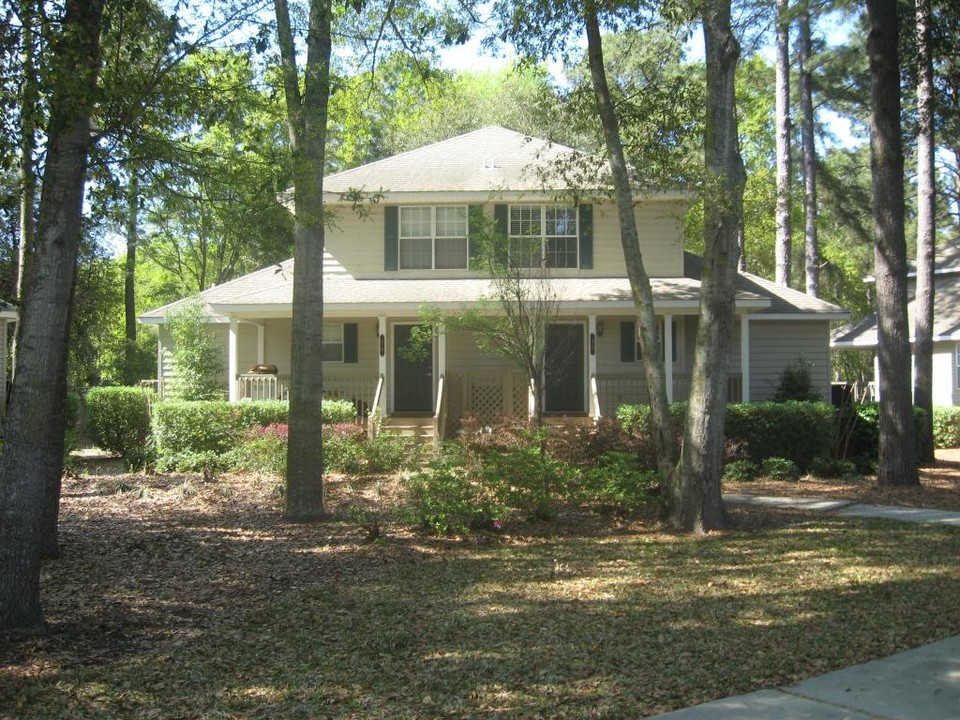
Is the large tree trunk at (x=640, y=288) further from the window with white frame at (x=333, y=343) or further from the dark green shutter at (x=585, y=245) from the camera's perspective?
the window with white frame at (x=333, y=343)

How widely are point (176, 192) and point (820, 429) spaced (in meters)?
12.0

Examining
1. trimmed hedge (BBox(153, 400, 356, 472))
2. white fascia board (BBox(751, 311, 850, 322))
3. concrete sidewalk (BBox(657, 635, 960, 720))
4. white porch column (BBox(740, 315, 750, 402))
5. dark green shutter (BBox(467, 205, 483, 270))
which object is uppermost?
dark green shutter (BBox(467, 205, 483, 270))

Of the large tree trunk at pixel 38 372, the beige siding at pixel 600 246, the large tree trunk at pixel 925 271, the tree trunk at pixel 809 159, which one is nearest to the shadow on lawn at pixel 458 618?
the large tree trunk at pixel 38 372

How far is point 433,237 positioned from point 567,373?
4063mm

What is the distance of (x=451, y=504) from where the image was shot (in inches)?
368

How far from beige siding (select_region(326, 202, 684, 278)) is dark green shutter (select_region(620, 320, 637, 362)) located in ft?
3.76

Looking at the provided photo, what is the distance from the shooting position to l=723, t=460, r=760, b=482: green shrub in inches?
578

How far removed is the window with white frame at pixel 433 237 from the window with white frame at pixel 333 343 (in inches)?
81.8

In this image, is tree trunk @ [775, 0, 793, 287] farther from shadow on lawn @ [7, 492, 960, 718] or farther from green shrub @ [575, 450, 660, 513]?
shadow on lawn @ [7, 492, 960, 718]

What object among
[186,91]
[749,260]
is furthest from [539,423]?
[749,260]

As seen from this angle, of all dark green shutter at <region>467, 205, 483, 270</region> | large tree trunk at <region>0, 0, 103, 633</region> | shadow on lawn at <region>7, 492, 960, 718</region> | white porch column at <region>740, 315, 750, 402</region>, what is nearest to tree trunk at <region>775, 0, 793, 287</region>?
white porch column at <region>740, 315, 750, 402</region>

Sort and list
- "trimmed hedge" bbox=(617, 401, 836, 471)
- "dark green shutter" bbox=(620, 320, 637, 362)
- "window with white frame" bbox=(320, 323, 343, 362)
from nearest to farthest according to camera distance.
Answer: "trimmed hedge" bbox=(617, 401, 836, 471) < "dark green shutter" bbox=(620, 320, 637, 362) < "window with white frame" bbox=(320, 323, 343, 362)

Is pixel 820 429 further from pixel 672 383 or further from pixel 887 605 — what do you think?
pixel 887 605

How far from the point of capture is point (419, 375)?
62.2 ft
